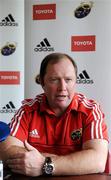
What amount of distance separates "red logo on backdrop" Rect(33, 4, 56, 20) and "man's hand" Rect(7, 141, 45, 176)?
231cm

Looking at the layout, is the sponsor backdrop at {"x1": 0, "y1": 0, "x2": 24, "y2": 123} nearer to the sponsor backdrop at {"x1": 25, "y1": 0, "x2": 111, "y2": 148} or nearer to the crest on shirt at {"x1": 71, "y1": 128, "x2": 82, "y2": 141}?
the sponsor backdrop at {"x1": 25, "y1": 0, "x2": 111, "y2": 148}

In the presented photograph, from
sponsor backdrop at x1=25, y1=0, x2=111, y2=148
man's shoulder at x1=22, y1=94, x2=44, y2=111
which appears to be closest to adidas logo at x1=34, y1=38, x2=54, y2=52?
sponsor backdrop at x1=25, y1=0, x2=111, y2=148

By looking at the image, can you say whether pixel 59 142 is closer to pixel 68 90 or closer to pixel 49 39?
pixel 68 90

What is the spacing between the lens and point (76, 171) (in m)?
1.35

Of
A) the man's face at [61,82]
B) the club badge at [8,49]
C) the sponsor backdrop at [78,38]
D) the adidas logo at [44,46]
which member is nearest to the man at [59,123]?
the man's face at [61,82]

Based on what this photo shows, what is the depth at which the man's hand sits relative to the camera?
130 centimetres

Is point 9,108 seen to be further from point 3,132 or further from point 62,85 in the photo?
point 3,132

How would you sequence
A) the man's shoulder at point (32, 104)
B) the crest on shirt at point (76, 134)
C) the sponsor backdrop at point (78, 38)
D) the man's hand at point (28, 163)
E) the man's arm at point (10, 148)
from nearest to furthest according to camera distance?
the man's hand at point (28, 163), the man's arm at point (10, 148), the crest on shirt at point (76, 134), the man's shoulder at point (32, 104), the sponsor backdrop at point (78, 38)

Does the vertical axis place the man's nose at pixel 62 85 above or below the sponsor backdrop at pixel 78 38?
below

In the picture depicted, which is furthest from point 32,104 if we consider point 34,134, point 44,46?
point 44,46

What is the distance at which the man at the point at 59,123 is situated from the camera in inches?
59.2

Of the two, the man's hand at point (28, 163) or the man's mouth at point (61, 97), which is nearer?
the man's hand at point (28, 163)

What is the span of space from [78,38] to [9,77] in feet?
2.73

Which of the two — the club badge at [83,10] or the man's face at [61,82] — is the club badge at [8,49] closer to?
the club badge at [83,10]
